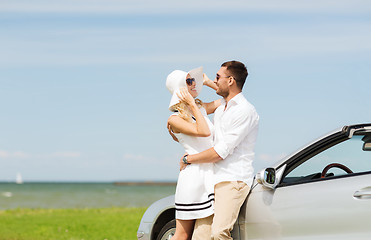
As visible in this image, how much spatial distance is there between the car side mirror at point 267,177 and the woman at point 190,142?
48cm

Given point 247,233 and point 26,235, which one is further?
point 26,235

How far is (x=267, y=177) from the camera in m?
6.17

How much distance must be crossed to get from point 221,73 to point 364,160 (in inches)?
63.3

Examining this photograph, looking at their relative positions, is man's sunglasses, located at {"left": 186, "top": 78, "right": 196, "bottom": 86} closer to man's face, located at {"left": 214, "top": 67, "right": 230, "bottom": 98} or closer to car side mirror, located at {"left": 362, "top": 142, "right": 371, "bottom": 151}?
man's face, located at {"left": 214, "top": 67, "right": 230, "bottom": 98}

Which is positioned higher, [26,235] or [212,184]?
[212,184]

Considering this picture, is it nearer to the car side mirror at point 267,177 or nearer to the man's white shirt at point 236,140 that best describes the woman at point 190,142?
the man's white shirt at point 236,140

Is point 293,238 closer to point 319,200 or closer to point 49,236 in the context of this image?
point 319,200

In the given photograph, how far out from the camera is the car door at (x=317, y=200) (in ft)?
19.3

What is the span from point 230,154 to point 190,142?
1.35 feet

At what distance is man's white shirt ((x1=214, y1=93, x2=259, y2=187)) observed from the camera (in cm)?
614

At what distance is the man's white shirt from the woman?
0.13 meters

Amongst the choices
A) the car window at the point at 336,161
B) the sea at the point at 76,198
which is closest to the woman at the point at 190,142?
the car window at the point at 336,161

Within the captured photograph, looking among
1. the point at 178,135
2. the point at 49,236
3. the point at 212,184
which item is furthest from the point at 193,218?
the point at 49,236

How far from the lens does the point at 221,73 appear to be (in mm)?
6375
